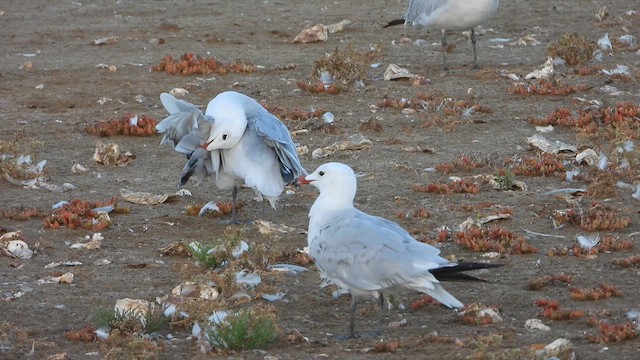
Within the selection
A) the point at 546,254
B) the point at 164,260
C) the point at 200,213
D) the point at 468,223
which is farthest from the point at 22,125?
the point at 546,254

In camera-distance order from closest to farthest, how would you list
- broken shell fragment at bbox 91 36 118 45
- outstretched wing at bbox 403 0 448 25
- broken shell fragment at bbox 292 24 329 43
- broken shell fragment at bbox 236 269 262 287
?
1. broken shell fragment at bbox 236 269 262 287
2. outstretched wing at bbox 403 0 448 25
3. broken shell fragment at bbox 292 24 329 43
4. broken shell fragment at bbox 91 36 118 45

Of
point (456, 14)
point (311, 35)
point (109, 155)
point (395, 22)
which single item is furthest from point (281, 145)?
point (395, 22)

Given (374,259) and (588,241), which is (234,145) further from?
(374,259)

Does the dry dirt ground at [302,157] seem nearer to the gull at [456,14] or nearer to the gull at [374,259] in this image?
the gull at [374,259]

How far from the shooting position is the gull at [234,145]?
396 inches

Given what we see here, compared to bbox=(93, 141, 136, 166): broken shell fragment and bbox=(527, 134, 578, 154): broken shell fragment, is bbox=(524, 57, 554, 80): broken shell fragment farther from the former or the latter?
bbox=(93, 141, 136, 166): broken shell fragment

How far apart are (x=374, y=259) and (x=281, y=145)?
3044 millimetres

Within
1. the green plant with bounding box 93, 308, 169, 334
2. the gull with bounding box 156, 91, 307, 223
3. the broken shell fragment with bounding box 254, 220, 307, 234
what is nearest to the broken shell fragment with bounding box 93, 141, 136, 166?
the gull with bounding box 156, 91, 307, 223

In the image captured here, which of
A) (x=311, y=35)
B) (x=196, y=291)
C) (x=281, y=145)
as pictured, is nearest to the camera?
(x=196, y=291)

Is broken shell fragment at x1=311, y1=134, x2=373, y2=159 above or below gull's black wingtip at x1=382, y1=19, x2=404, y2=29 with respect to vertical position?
below

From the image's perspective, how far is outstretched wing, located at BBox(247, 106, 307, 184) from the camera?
394 inches

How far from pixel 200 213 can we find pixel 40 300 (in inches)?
95.4

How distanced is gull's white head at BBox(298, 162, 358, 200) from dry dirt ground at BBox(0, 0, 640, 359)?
77cm

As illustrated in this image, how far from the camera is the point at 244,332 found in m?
7.04
